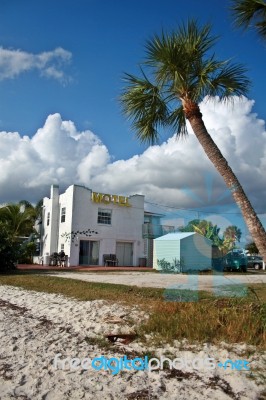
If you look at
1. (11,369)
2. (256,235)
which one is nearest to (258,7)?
(256,235)

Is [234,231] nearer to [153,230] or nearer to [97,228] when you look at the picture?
[97,228]

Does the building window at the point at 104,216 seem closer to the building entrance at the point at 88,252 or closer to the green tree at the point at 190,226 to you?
the building entrance at the point at 88,252

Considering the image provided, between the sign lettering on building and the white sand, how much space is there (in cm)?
2455

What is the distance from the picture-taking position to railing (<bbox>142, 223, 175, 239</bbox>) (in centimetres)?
3481

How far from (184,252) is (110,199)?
9.30 m

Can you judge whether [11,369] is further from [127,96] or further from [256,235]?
[127,96]

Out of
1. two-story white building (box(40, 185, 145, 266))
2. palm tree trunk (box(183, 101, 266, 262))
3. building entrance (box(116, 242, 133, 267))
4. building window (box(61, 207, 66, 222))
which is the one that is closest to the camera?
palm tree trunk (box(183, 101, 266, 262))

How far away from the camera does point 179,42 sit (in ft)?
26.4

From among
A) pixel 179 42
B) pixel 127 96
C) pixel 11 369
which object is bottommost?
pixel 11 369

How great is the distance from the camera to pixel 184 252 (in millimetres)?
26672

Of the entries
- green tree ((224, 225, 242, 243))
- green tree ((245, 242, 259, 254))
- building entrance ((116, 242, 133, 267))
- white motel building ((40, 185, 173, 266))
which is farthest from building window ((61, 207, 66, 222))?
green tree ((224, 225, 242, 243))

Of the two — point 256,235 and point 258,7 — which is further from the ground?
point 258,7

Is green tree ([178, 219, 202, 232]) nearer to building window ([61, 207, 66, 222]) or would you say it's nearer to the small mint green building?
the small mint green building

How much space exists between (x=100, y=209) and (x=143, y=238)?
4.71m
